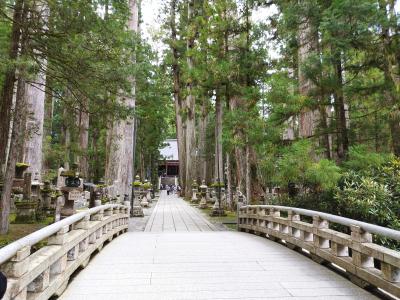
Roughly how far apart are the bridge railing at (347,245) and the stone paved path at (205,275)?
0.58 ft

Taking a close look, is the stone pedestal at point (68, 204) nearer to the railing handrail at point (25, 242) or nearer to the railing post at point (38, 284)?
the railing handrail at point (25, 242)

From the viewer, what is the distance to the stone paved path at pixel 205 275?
12.5 feet

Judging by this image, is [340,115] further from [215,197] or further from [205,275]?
[215,197]

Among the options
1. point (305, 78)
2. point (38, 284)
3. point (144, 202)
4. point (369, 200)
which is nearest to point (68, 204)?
point (38, 284)

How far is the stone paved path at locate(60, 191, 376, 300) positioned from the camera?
3.80 metres

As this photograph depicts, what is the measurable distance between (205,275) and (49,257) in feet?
6.68

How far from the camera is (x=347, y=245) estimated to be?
170 inches

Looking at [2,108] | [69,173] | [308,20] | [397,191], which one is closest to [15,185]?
[2,108]

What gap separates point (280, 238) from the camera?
22.7ft

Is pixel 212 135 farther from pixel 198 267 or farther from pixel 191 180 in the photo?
pixel 198 267

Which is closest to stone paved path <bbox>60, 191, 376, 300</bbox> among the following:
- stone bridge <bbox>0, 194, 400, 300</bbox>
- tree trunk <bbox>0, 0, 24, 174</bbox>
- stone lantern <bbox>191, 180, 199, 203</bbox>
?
stone bridge <bbox>0, 194, 400, 300</bbox>

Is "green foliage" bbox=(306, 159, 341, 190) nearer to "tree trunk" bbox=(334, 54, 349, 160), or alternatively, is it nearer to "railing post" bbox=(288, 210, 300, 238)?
"railing post" bbox=(288, 210, 300, 238)

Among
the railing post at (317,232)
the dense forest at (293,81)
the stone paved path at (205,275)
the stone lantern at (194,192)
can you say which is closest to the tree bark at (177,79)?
the stone lantern at (194,192)

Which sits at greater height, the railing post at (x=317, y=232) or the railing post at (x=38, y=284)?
the railing post at (x=317, y=232)
